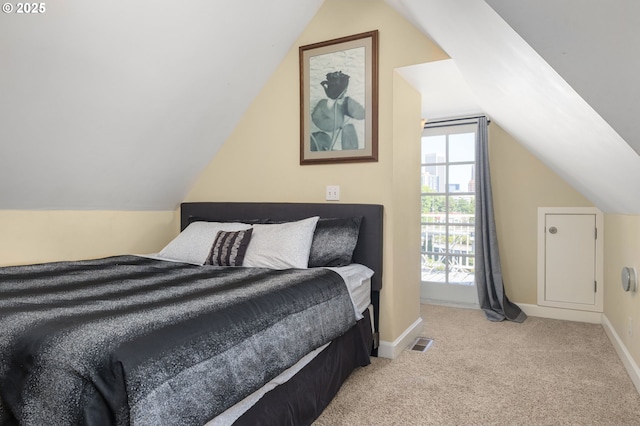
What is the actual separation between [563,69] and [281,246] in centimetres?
174

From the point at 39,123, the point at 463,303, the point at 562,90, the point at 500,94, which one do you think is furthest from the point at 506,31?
the point at 463,303

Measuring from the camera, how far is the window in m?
3.93

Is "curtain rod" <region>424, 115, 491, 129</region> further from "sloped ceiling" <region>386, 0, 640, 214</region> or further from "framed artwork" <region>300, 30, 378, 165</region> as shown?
"framed artwork" <region>300, 30, 378, 165</region>

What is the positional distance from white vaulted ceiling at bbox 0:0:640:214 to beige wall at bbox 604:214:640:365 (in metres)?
0.16

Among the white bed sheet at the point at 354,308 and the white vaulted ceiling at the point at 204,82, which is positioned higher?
the white vaulted ceiling at the point at 204,82

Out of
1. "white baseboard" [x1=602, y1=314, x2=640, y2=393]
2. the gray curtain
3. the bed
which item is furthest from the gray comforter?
the gray curtain

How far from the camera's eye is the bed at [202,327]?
1.03m

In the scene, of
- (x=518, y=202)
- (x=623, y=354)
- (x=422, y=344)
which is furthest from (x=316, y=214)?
(x=623, y=354)

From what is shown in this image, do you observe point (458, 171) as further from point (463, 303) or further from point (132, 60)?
point (132, 60)

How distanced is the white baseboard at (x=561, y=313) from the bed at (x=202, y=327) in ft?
6.02

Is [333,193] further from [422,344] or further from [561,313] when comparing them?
[561,313]

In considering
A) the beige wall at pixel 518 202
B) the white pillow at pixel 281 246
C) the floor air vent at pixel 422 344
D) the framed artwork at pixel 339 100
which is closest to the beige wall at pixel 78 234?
the white pillow at pixel 281 246

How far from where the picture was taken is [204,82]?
9.18 ft

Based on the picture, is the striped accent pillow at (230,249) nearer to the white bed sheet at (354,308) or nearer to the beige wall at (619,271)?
the white bed sheet at (354,308)
